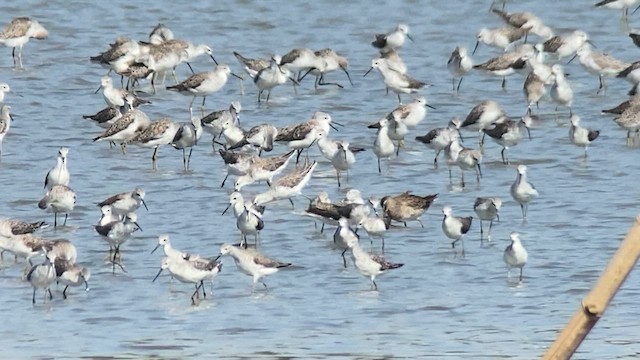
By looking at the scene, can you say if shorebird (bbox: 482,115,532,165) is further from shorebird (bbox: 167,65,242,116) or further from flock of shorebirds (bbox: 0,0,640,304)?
shorebird (bbox: 167,65,242,116)

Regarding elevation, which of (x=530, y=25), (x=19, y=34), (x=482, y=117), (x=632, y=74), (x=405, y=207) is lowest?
(x=405, y=207)

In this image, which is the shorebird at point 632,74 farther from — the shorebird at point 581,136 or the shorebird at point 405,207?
the shorebird at point 405,207

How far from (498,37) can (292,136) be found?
23.9 ft

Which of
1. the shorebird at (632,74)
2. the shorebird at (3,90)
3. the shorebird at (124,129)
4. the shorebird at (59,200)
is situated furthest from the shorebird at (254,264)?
the shorebird at (632,74)

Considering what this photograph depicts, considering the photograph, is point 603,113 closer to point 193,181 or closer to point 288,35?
point 193,181

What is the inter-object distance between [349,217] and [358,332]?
318 centimetres

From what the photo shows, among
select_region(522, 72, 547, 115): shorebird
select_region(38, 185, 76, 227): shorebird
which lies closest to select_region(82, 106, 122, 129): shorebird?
select_region(38, 185, 76, 227): shorebird

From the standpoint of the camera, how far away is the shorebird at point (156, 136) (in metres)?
14.0

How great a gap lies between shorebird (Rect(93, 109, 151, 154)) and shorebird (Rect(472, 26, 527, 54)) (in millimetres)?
6978

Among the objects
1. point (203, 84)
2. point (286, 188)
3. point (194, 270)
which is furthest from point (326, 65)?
point (194, 270)

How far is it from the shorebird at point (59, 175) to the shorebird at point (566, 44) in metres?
8.98

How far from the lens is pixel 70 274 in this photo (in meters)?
8.68

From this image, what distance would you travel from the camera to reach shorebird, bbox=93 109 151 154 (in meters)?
14.3

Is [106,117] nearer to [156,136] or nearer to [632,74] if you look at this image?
[156,136]
